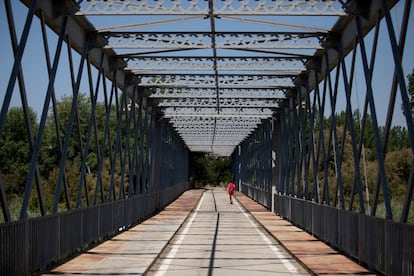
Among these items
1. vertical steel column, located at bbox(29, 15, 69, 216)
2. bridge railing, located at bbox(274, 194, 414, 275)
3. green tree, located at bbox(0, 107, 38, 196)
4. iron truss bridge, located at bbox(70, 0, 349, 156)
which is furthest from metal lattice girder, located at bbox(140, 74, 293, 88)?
green tree, located at bbox(0, 107, 38, 196)

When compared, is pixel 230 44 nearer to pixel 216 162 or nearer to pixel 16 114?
pixel 16 114

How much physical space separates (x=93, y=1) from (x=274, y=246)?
7.00 m

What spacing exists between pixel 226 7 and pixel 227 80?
945cm

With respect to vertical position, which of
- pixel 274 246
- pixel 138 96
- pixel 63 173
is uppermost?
pixel 138 96

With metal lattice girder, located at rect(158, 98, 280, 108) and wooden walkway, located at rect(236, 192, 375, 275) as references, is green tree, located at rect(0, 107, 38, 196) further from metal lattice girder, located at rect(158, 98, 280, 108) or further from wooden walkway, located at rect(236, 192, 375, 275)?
wooden walkway, located at rect(236, 192, 375, 275)

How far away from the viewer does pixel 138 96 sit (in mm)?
26891

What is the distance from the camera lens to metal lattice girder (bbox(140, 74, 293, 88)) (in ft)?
78.1

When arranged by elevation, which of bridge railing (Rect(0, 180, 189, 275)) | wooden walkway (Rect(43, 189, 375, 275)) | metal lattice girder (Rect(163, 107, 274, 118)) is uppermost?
metal lattice girder (Rect(163, 107, 274, 118))

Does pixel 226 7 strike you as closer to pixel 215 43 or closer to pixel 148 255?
pixel 215 43

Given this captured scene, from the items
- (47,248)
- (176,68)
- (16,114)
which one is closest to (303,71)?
(176,68)

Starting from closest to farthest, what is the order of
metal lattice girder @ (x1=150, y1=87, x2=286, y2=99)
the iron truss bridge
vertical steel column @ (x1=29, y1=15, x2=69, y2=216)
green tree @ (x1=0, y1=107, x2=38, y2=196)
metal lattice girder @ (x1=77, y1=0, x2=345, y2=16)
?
vertical steel column @ (x1=29, y1=15, x2=69, y2=216), metal lattice girder @ (x1=77, y1=0, x2=345, y2=16), the iron truss bridge, metal lattice girder @ (x1=150, y1=87, x2=286, y2=99), green tree @ (x1=0, y1=107, x2=38, y2=196)

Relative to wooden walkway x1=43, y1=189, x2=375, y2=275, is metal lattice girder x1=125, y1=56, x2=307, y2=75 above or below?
above

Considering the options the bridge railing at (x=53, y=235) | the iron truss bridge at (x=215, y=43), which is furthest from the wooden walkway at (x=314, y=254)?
the iron truss bridge at (x=215, y=43)

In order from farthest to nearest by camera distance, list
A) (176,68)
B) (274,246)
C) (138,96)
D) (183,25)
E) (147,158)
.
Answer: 1. (147,158)
2. (138,96)
3. (176,68)
4. (183,25)
5. (274,246)
